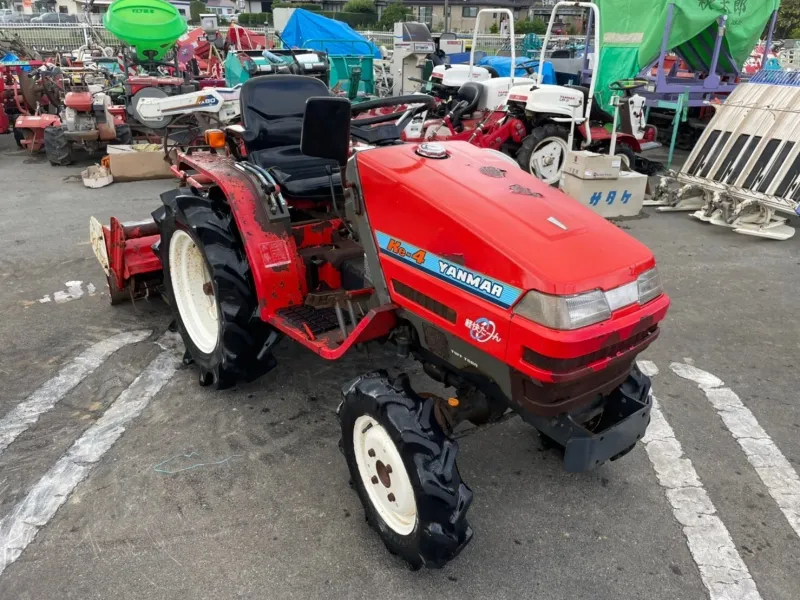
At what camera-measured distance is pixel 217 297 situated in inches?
111

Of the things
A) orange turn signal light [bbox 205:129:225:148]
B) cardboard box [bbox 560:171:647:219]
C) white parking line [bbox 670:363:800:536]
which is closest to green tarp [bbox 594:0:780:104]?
cardboard box [bbox 560:171:647:219]

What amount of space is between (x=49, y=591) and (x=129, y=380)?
1.38m

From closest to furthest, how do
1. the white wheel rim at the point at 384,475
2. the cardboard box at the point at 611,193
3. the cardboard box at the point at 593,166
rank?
1. the white wheel rim at the point at 384,475
2. the cardboard box at the point at 593,166
3. the cardboard box at the point at 611,193

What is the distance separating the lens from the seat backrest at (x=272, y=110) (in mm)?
3248

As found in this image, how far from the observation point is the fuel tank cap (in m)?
2.35

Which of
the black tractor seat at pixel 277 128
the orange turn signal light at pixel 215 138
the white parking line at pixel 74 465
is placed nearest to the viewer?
the white parking line at pixel 74 465

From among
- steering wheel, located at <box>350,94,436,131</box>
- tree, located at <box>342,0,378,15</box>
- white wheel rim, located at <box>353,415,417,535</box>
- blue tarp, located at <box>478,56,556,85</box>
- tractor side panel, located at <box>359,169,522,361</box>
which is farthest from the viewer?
tree, located at <box>342,0,378,15</box>

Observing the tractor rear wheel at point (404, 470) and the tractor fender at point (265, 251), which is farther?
the tractor fender at point (265, 251)

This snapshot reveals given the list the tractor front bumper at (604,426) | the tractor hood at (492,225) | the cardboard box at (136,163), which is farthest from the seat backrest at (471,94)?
the tractor front bumper at (604,426)

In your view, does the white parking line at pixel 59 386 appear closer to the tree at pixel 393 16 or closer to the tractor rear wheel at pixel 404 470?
the tractor rear wheel at pixel 404 470

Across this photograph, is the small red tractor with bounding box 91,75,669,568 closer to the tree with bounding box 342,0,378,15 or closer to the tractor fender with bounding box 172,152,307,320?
the tractor fender with bounding box 172,152,307,320

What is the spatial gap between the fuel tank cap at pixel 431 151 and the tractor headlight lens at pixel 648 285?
860mm

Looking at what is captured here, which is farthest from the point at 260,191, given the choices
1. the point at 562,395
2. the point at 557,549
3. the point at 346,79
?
the point at 346,79

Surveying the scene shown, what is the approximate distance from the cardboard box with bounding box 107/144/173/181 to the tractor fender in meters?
5.09
